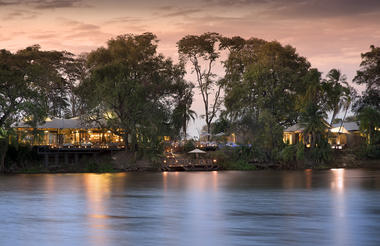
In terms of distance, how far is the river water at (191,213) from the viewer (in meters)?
28.4

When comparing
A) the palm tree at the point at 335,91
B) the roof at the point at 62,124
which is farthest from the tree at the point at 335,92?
the roof at the point at 62,124

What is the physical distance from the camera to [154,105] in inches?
3285

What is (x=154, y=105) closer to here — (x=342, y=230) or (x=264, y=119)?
(x=264, y=119)

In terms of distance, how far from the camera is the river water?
2841 centimetres

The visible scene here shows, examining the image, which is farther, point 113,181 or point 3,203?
point 113,181

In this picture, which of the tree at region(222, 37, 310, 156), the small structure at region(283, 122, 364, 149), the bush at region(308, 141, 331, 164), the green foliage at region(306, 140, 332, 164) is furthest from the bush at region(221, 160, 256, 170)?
the small structure at region(283, 122, 364, 149)

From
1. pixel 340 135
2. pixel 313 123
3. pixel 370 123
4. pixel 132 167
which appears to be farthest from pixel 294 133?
pixel 132 167

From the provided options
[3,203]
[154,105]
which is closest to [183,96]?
[154,105]

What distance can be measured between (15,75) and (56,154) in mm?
13298

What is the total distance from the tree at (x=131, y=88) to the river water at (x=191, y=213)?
19669 millimetres

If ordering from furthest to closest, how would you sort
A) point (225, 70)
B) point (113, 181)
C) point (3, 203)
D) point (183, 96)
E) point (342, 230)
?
point (225, 70) → point (183, 96) → point (113, 181) → point (3, 203) → point (342, 230)

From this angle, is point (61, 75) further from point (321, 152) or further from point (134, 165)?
point (321, 152)

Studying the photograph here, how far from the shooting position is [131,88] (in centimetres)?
8338

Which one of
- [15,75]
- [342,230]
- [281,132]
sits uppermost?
[15,75]
